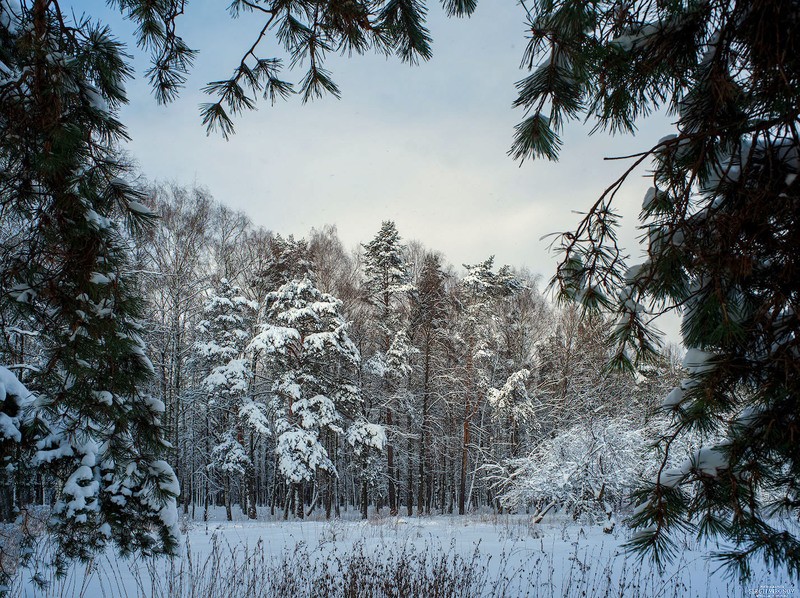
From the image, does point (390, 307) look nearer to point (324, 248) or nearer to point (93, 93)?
point (324, 248)

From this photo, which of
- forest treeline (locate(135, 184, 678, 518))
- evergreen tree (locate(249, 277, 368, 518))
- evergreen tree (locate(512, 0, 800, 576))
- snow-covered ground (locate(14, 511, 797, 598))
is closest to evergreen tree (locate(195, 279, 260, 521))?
forest treeline (locate(135, 184, 678, 518))

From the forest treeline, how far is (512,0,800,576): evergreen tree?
9.45 metres

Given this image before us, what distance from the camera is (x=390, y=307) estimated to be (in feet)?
59.7

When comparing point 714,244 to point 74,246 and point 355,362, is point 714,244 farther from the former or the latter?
point 355,362

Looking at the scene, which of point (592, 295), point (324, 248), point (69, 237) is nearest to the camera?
point (592, 295)

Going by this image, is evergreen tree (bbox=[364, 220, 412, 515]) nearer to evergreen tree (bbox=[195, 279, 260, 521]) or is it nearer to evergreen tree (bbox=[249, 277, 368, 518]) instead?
evergreen tree (bbox=[249, 277, 368, 518])

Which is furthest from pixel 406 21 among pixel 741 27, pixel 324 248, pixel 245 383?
pixel 324 248

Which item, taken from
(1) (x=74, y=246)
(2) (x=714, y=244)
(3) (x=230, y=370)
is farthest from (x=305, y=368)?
(2) (x=714, y=244)

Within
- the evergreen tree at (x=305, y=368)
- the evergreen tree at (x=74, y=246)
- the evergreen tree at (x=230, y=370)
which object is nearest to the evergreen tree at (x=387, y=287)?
the evergreen tree at (x=305, y=368)

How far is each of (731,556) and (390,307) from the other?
16614 mm

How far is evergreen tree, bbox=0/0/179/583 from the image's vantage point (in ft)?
7.64

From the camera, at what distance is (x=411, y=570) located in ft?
17.6

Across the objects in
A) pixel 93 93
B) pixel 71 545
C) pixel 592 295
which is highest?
pixel 93 93

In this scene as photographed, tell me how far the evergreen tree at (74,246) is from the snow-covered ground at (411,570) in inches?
79.3
